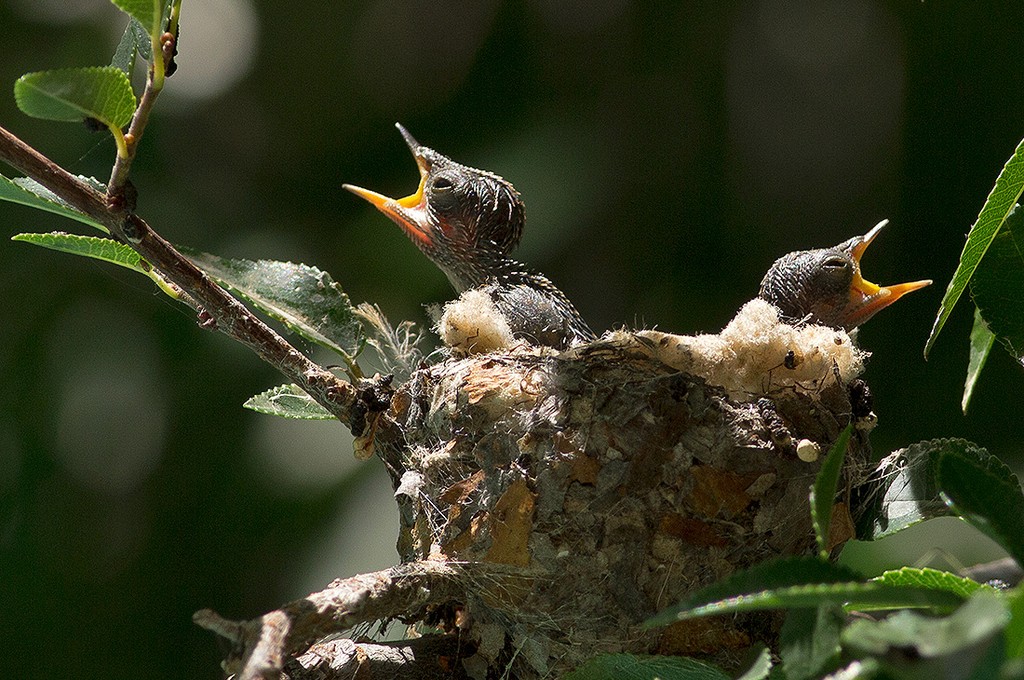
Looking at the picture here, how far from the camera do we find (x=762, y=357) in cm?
136

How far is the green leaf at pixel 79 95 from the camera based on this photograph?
82cm

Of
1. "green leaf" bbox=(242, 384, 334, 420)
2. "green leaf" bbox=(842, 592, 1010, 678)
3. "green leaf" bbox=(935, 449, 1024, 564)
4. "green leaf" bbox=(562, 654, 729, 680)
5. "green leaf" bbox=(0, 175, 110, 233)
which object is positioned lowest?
"green leaf" bbox=(842, 592, 1010, 678)

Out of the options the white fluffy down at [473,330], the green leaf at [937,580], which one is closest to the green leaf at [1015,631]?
the green leaf at [937,580]

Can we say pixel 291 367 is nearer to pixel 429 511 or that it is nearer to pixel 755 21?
pixel 429 511

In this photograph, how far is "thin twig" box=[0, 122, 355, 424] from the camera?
35.5 inches

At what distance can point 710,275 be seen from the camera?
3.15m

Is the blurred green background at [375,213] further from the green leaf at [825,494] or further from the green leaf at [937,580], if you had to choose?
the green leaf at [825,494]

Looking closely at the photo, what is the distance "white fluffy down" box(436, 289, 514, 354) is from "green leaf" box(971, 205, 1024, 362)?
2.28 ft

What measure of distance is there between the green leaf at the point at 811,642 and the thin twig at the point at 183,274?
659 millimetres

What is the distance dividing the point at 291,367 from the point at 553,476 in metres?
0.36

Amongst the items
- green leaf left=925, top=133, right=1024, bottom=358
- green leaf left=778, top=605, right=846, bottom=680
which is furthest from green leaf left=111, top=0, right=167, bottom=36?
green leaf left=925, top=133, right=1024, bottom=358

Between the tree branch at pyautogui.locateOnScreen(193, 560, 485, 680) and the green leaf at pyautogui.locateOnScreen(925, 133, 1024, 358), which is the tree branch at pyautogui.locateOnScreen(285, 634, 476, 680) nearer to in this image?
the tree branch at pyautogui.locateOnScreen(193, 560, 485, 680)

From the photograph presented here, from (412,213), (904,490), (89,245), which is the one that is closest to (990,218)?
(904,490)

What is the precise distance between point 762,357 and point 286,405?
660mm
